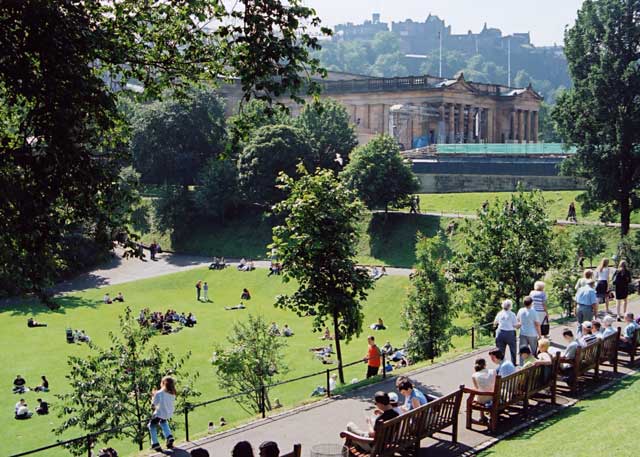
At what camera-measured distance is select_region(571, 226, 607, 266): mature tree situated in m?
37.3

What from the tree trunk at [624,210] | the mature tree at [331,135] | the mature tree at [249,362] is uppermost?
the mature tree at [331,135]

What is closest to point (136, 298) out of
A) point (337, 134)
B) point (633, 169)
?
point (337, 134)

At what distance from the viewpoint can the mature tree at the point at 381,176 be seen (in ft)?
172

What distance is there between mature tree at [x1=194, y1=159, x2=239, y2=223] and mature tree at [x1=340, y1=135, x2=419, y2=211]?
11.7m

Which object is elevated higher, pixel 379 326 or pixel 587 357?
pixel 587 357

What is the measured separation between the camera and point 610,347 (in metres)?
15.3

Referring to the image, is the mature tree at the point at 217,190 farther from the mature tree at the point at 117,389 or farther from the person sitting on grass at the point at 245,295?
the mature tree at the point at 117,389

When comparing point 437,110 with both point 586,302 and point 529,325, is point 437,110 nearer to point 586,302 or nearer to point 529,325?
point 586,302

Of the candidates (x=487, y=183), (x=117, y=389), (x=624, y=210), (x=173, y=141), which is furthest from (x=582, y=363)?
(x=173, y=141)

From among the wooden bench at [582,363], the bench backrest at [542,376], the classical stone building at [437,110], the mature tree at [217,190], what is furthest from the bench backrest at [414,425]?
the classical stone building at [437,110]

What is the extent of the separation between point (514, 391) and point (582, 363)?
2459 millimetres

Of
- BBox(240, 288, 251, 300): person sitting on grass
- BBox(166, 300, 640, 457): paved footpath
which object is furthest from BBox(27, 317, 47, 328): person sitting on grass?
BBox(166, 300, 640, 457): paved footpath

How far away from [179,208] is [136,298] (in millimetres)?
16246

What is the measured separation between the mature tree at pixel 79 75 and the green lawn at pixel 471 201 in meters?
41.0
